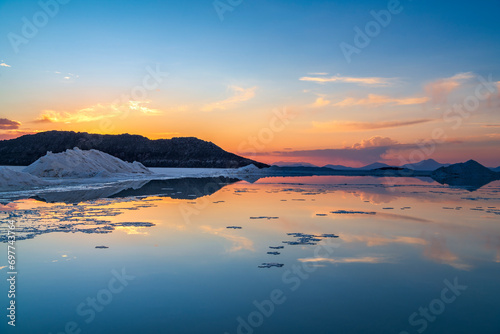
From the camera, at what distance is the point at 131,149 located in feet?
586

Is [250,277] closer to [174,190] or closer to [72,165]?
[174,190]

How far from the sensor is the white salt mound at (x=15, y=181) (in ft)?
70.5

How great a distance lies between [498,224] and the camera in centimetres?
1189

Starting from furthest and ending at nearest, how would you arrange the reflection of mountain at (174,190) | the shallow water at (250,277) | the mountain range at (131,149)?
the mountain range at (131,149)
the reflection of mountain at (174,190)
the shallow water at (250,277)

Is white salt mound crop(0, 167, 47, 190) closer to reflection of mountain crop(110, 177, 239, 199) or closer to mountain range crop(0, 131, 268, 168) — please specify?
reflection of mountain crop(110, 177, 239, 199)

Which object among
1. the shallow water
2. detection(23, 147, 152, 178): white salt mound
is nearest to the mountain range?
detection(23, 147, 152, 178): white salt mound

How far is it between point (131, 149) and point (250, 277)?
184 metres

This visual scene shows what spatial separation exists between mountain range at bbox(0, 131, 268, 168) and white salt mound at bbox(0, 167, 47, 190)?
465ft

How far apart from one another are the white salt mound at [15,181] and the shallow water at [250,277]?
42.8ft

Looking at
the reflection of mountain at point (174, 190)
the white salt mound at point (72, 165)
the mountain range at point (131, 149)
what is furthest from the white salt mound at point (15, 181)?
the mountain range at point (131, 149)

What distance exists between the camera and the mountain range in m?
160

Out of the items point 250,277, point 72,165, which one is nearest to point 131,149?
point 72,165

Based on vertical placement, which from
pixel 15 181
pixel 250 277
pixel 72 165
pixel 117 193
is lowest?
pixel 250 277

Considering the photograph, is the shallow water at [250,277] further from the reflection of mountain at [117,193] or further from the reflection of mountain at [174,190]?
the reflection of mountain at [174,190]
